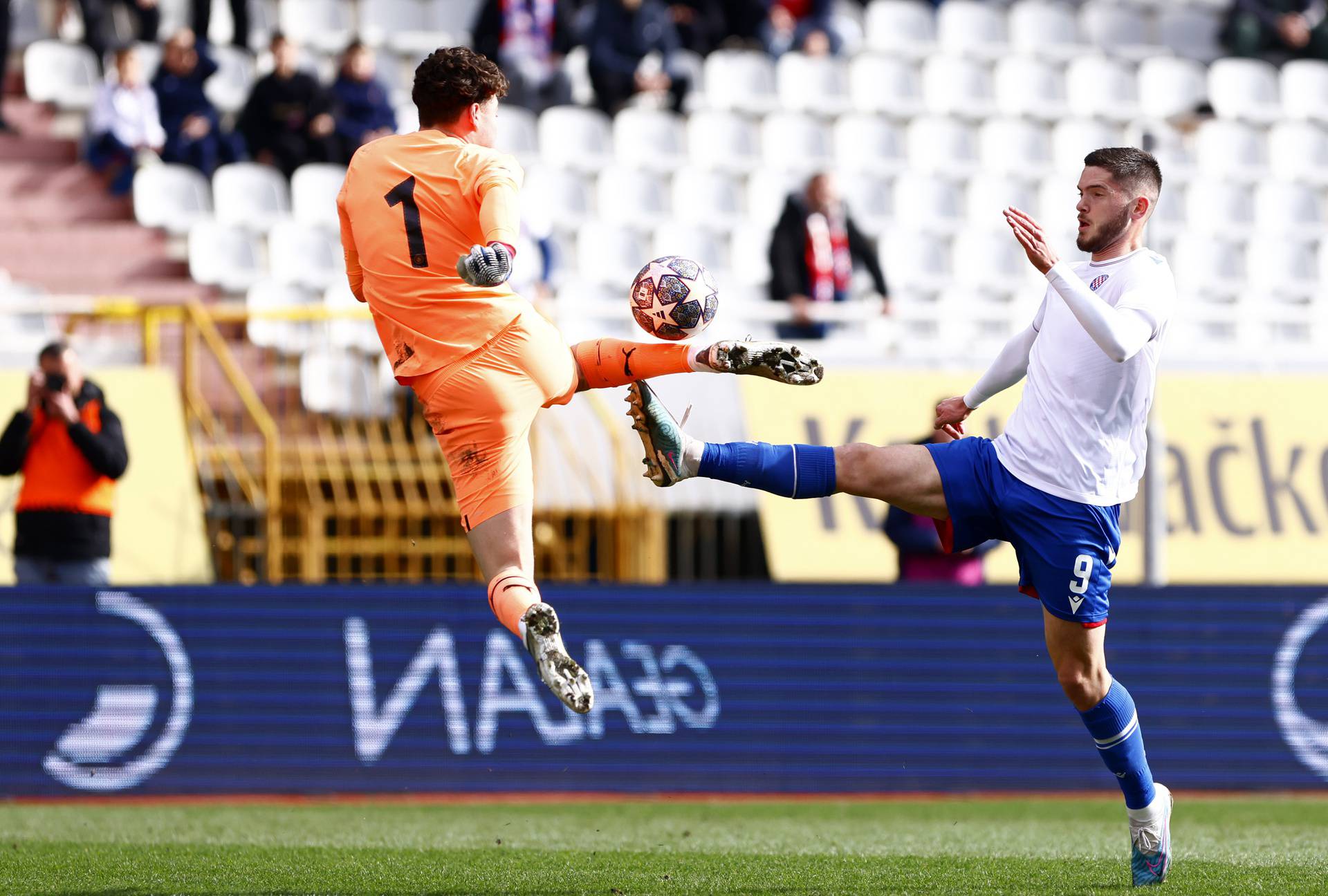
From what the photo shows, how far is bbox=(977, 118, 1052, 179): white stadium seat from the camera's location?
1558 centimetres

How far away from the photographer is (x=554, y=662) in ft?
18.4

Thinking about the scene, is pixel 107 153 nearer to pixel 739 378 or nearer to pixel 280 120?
pixel 280 120

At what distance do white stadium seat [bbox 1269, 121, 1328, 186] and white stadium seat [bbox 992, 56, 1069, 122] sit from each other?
195cm

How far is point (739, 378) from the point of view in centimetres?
1147

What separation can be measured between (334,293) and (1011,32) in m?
7.39

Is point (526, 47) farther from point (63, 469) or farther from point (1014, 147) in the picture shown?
point (63, 469)

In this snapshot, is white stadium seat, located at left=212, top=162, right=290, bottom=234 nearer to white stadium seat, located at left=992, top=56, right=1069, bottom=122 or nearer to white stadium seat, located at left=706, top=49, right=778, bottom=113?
white stadium seat, located at left=706, top=49, right=778, bottom=113

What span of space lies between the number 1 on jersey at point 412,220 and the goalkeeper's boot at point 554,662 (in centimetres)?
117

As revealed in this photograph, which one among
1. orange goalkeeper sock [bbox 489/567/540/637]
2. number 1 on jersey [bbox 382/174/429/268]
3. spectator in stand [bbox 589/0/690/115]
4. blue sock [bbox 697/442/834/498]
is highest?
spectator in stand [bbox 589/0/690/115]

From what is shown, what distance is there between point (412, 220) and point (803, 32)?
10.4 meters

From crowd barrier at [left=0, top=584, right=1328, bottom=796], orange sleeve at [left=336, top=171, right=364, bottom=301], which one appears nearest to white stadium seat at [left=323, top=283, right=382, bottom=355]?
crowd barrier at [left=0, top=584, right=1328, bottom=796]

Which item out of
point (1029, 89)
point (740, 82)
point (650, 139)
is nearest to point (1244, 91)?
point (1029, 89)

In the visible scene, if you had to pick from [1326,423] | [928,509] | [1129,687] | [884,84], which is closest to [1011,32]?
[884,84]

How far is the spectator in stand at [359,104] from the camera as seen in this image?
13.3m
